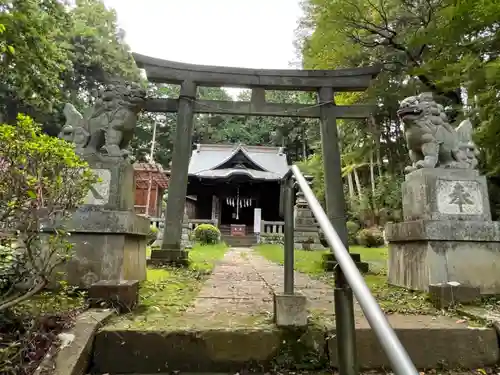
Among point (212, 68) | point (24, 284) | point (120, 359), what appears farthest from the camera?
point (212, 68)

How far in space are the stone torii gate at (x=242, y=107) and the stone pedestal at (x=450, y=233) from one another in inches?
97.8

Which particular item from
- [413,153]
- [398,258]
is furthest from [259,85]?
[398,258]

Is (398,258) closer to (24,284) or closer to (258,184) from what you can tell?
(24,284)

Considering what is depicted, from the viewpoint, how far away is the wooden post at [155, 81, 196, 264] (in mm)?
5691

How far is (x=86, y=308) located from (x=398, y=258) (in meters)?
2.94

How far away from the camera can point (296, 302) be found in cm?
192

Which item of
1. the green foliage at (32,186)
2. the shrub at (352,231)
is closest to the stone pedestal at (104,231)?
the green foliage at (32,186)

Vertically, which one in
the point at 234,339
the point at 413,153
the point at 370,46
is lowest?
the point at 234,339

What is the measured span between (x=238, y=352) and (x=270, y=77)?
18.0 feet

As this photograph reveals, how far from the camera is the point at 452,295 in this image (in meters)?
2.59

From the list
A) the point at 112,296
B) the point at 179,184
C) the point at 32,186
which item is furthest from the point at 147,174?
the point at 32,186

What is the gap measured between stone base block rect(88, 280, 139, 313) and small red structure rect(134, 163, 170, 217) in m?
17.6

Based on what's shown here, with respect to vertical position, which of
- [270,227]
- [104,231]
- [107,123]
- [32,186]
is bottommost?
[104,231]

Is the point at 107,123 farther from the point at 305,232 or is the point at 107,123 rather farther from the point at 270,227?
the point at 270,227
